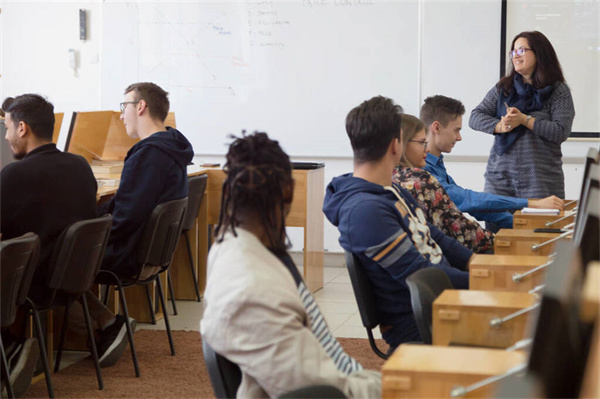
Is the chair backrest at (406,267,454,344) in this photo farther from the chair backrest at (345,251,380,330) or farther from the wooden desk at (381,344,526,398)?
the wooden desk at (381,344,526,398)

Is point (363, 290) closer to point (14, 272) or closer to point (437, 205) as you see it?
point (437, 205)

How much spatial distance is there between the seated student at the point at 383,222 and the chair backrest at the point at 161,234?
4.24 feet

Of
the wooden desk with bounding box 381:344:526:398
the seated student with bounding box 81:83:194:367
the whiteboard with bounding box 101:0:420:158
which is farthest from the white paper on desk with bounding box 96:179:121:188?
the wooden desk with bounding box 381:344:526:398

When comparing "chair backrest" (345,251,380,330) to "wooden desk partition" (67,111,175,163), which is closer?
"chair backrest" (345,251,380,330)

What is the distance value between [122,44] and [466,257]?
4.32m

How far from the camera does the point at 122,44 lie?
250 inches

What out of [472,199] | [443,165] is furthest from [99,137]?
[472,199]

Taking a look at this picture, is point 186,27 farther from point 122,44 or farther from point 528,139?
point 528,139

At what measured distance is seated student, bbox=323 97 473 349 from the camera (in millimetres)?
2238

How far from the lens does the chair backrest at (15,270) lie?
254 centimetres

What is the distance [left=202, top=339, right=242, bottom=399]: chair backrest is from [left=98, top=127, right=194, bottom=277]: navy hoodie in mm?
2087

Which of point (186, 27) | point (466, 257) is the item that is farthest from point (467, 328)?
point (186, 27)

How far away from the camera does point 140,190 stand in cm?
363

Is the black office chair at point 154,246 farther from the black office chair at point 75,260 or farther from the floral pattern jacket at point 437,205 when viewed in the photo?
the floral pattern jacket at point 437,205
